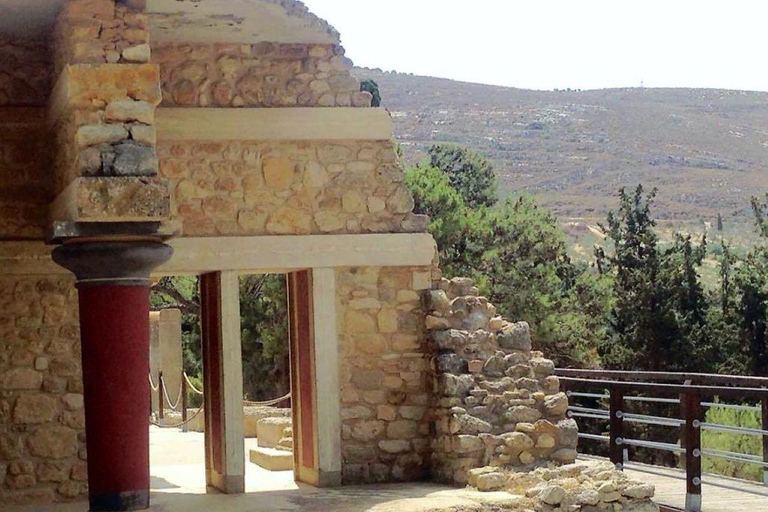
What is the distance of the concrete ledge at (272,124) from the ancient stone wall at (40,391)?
65.4 inches

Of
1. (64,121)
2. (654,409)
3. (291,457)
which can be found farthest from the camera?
(654,409)

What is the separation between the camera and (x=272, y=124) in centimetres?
1133

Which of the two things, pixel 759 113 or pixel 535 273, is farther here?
pixel 759 113

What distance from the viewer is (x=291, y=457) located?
44.5ft

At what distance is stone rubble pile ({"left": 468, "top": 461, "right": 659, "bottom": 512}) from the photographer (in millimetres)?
9789

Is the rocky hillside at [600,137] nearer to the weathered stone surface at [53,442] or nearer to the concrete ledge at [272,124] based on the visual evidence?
the concrete ledge at [272,124]

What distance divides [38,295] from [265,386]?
1528 cm

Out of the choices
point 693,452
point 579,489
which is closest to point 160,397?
point 579,489

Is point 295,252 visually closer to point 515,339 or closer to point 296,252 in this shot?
point 296,252

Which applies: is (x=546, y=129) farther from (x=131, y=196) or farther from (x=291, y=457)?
(x=131, y=196)

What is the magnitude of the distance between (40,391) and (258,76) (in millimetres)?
3289

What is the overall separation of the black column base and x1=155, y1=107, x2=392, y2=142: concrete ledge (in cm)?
352

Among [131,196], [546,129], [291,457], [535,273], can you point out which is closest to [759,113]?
[546,129]

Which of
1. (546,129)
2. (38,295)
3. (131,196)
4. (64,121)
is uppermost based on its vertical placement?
(546,129)
